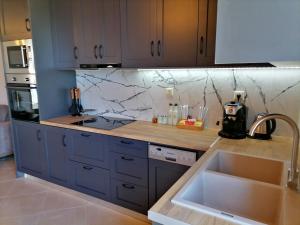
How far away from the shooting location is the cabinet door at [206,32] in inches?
69.0

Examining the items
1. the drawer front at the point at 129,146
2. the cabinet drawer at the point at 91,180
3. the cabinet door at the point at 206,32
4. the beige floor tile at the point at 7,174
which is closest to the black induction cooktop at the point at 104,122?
the drawer front at the point at 129,146

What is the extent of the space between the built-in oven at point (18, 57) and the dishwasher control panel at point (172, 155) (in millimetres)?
1698

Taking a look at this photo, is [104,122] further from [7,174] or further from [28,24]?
[7,174]

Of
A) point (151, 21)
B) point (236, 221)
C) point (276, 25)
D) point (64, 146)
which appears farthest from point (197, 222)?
point (64, 146)

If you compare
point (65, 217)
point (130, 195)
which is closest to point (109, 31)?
point (130, 195)

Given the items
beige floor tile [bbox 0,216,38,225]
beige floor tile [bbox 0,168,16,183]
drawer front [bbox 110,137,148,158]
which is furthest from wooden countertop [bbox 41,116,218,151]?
beige floor tile [bbox 0,168,16,183]

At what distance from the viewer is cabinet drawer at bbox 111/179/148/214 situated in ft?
7.00

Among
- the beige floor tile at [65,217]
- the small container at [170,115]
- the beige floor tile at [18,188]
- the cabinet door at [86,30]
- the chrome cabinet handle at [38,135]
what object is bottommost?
the beige floor tile at [65,217]

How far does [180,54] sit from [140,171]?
1091 mm

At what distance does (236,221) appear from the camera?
2.65 ft

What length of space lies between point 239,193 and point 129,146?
45.5 inches

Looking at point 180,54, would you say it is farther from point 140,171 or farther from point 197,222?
point 197,222

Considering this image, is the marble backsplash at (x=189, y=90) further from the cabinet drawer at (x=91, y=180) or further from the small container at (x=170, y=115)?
the cabinet drawer at (x=91, y=180)

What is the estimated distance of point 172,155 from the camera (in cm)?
190
